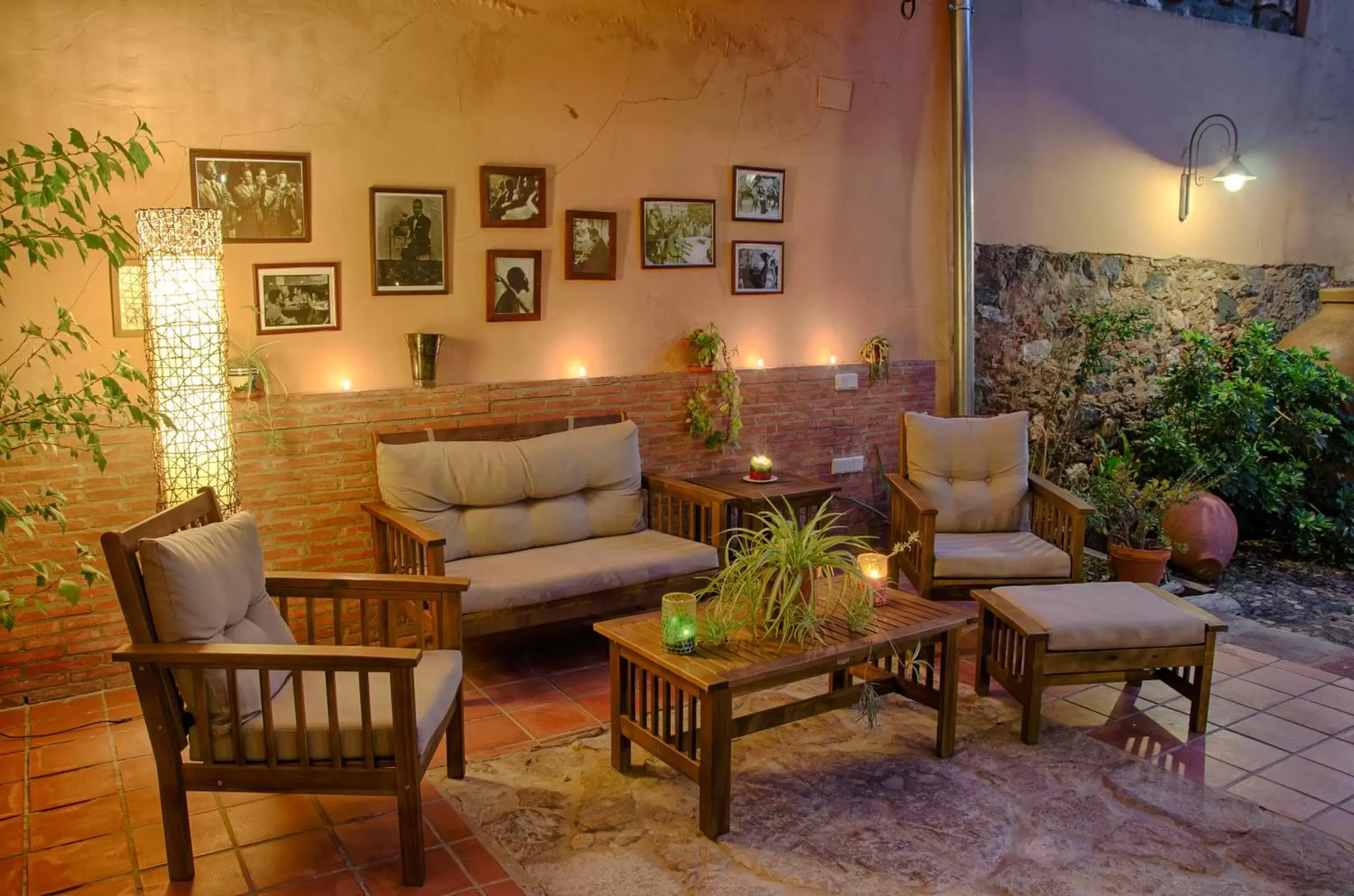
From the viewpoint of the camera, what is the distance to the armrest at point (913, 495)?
491 centimetres

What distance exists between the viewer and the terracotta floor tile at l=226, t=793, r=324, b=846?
10.8ft

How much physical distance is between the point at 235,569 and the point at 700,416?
305 cm

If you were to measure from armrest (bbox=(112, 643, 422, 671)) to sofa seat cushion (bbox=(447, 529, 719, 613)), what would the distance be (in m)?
1.28

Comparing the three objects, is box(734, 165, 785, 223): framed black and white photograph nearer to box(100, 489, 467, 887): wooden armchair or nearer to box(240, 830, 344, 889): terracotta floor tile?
box(100, 489, 467, 887): wooden armchair

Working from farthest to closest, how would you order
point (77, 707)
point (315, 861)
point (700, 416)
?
point (700, 416) < point (77, 707) < point (315, 861)

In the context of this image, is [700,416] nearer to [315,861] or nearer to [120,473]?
[120,473]

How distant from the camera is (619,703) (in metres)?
3.70

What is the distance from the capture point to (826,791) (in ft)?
11.8

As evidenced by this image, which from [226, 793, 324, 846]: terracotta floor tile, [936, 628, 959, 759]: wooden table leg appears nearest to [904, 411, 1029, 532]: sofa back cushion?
[936, 628, 959, 759]: wooden table leg

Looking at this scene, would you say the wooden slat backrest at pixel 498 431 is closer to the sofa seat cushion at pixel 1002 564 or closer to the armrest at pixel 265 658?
the sofa seat cushion at pixel 1002 564

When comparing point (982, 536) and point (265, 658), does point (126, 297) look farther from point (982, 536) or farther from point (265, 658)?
point (982, 536)

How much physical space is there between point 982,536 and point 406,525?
2.73m

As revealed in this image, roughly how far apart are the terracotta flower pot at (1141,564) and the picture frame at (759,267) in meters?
2.34

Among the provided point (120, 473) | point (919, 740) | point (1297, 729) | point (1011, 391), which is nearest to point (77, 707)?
point (120, 473)
